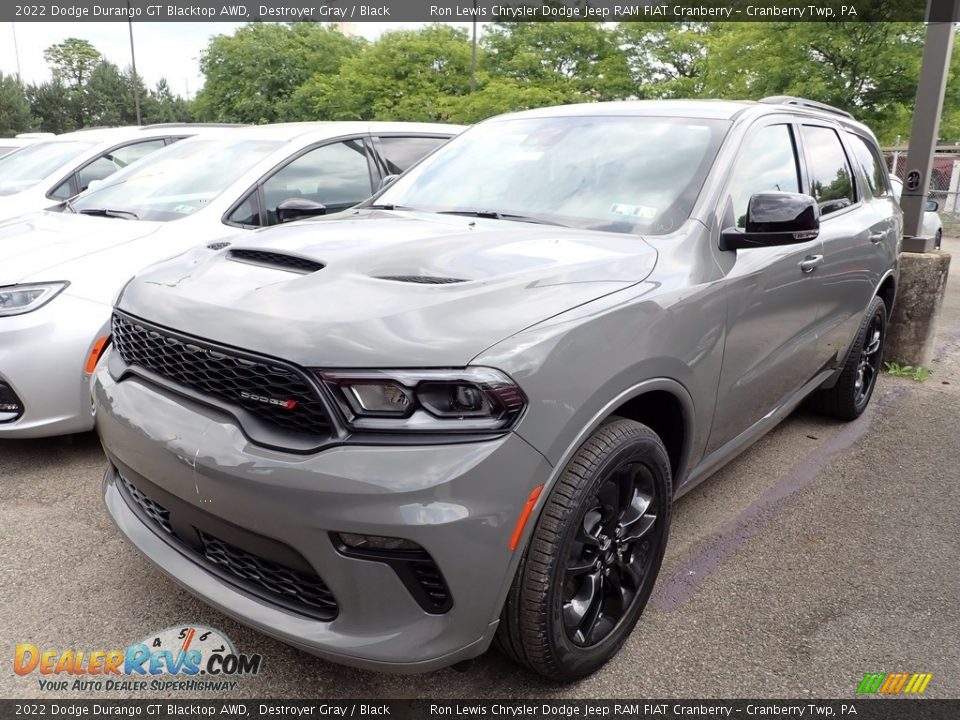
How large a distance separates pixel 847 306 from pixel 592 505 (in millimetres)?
2554

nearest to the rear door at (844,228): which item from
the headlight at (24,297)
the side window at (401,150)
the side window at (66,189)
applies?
the side window at (401,150)

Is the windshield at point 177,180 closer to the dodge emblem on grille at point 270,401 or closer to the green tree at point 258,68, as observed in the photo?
the dodge emblem on grille at point 270,401

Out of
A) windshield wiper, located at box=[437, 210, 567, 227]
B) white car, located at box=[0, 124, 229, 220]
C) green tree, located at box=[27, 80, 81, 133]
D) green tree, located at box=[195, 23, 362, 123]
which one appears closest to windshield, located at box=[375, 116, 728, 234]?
windshield wiper, located at box=[437, 210, 567, 227]

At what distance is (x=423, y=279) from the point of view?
7.16ft

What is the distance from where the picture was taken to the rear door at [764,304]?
282 cm

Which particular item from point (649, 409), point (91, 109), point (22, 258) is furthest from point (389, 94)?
point (91, 109)

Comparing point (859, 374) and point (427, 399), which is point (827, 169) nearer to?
point (859, 374)

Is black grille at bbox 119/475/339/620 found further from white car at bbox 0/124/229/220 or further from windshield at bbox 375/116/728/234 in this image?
white car at bbox 0/124/229/220

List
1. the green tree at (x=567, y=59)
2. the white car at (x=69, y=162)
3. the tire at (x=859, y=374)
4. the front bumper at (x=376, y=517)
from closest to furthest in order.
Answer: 1. the front bumper at (x=376, y=517)
2. the tire at (x=859, y=374)
3. the white car at (x=69, y=162)
4. the green tree at (x=567, y=59)

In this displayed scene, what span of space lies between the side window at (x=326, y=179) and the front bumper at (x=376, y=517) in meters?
3.03

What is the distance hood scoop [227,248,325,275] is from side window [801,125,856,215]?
2.61 meters

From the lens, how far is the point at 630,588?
247 centimetres

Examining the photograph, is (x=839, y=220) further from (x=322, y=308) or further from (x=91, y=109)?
(x=91, y=109)

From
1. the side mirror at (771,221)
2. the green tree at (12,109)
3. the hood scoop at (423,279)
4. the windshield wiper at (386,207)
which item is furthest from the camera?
the green tree at (12,109)
